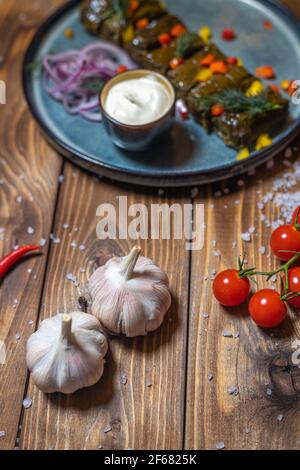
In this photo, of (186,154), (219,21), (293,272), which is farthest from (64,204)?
(219,21)

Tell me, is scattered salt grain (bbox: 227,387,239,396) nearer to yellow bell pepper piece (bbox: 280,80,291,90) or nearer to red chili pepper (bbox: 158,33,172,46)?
yellow bell pepper piece (bbox: 280,80,291,90)

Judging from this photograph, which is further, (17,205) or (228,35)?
(228,35)

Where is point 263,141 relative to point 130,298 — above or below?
above

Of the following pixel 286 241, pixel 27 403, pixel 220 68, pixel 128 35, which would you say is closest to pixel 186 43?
pixel 220 68

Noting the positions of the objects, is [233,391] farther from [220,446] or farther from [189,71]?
[189,71]

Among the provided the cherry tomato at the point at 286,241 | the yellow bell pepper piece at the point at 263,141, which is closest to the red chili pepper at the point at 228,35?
the yellow bell pepper piece at the point at 263,141

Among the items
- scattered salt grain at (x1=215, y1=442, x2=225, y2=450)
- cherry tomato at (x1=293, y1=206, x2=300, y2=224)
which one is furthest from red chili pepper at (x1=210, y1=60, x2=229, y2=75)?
scattered salt grain at (x1=215, y1=442, x2=225, y2=450)
